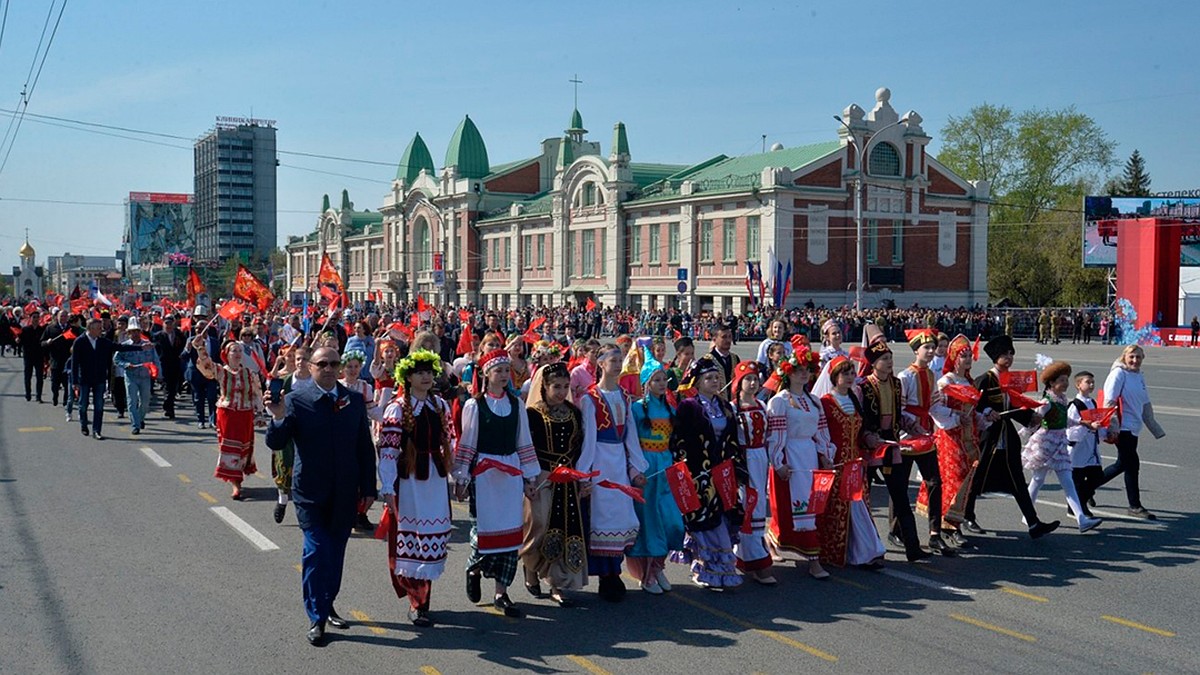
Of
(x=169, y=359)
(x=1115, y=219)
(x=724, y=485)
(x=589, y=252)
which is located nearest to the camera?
(x=724, y=485)

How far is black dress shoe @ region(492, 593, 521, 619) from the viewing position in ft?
22.4

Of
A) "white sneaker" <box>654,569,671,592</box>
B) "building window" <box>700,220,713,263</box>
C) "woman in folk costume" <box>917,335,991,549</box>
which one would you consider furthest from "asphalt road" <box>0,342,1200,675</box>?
"building window" <box>700,220,713,263</box>

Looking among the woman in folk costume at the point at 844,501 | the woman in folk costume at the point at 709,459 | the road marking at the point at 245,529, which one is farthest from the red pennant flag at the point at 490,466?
the road marking at the point at 245,529

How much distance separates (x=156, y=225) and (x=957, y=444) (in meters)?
173

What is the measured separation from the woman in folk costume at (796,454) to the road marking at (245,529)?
4163 mm

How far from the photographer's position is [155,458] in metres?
13.7

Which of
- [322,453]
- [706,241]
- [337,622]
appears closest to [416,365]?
[322,453]

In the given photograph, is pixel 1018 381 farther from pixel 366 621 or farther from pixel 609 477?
pixel 366 621

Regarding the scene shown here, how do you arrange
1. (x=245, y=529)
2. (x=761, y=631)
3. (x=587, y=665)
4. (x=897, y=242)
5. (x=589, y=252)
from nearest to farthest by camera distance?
1. (x=587, y=665)
2. (x=761, y=631)
3. (x=245, y=529)
4. (x=897, y=242)
5. (x=589, y=252)

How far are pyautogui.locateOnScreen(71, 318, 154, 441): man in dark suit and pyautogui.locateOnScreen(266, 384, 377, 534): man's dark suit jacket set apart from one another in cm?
1061

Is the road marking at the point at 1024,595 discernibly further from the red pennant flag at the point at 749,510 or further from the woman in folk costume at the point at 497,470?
the woman in folk costume at the point at 497,470

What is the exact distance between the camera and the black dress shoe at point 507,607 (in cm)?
684

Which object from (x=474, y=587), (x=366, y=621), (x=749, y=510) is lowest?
(x=366, y=621)

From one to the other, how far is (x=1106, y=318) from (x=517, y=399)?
46218mm
